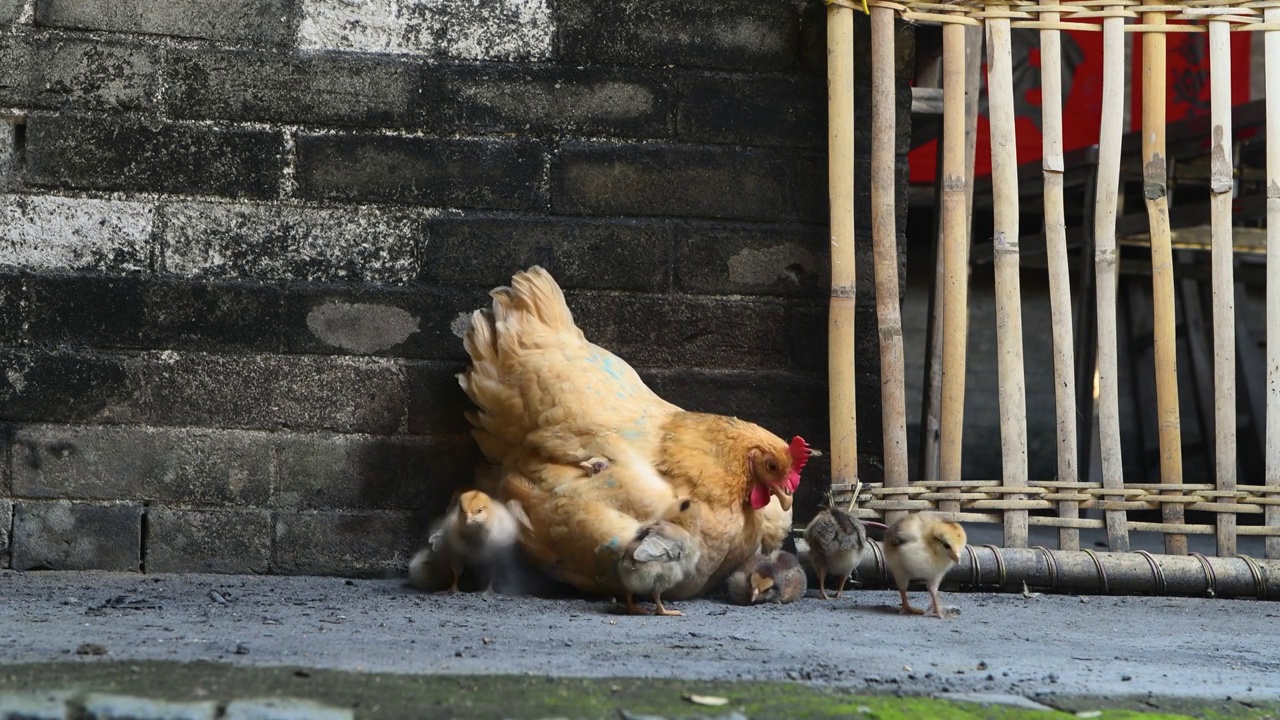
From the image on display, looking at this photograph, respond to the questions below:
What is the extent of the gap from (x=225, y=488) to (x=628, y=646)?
1988 mm

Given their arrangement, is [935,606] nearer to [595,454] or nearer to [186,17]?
[595,454]

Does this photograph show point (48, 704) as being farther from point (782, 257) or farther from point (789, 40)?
point (789, 40)

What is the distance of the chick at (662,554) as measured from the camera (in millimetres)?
3865

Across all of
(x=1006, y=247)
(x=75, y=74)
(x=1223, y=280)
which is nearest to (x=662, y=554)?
(x=1006, y=247)

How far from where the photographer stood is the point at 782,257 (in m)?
4.79

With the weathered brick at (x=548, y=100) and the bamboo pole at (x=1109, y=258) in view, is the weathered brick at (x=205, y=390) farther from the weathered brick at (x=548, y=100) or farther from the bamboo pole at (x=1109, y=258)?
the bamboo pole at (x=1109, y=258)

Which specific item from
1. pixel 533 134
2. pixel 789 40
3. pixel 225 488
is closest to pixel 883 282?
pixel 789 40

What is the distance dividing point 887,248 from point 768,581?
134 cm

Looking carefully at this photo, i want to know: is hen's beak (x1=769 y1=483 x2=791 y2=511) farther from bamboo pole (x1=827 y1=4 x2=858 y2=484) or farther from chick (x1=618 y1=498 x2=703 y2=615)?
bamboo pole (x1=827 y1=4 x2=858 y2=484)

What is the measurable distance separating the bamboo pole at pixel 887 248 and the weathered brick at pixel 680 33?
13.4 inches

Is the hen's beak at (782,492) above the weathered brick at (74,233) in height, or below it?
below

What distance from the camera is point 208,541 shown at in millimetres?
4543

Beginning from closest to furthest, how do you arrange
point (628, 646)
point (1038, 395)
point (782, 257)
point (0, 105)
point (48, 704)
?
point (48, 704)
point (628, 646)
point (0, 105)
point (782, 257)
point (1038, 395)

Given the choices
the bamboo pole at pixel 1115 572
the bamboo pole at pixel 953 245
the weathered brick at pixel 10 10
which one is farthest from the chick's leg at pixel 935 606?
the weathered brick at pixel 10 10
